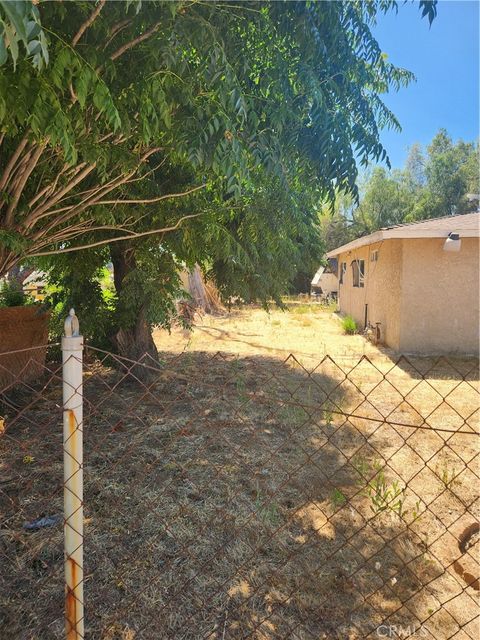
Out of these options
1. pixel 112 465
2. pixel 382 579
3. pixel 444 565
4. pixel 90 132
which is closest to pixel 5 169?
pixel 90 132

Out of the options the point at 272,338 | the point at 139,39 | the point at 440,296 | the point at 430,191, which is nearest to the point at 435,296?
the point at 440,296

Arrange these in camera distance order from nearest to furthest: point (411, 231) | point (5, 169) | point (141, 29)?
point (141, 29)
point (5, 169)
point (411, 231)

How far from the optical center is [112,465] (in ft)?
12.0

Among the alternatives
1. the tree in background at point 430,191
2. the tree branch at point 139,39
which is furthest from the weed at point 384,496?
the tree in background at point 430,191

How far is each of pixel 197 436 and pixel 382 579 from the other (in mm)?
2427

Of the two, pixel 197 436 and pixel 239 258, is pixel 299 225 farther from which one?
pixel 197 436

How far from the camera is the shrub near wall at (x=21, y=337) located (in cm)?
571

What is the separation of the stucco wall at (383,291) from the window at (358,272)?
141 mm

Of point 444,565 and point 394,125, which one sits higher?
point 394,125

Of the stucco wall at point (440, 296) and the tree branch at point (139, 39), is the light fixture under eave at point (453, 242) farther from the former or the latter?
the tree branch at point (139, 39)

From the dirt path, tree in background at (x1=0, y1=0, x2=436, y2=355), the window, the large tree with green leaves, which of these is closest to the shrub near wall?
tree in background at (x1=0, y1=0, x2=436, y2=355)

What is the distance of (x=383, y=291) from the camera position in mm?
9617

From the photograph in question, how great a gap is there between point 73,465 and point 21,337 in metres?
5.23

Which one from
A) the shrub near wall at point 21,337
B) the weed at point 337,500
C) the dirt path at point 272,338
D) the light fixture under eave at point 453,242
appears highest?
the light fixture under eave at point 453,242
